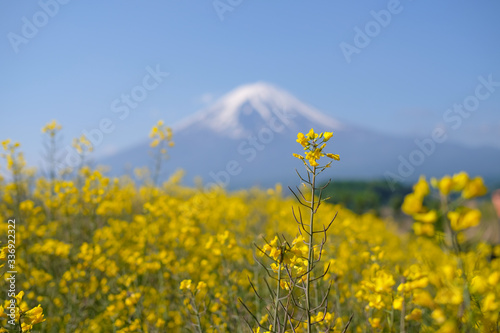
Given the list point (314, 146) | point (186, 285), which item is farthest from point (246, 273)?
point (314, 146)

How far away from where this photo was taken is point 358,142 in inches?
6698

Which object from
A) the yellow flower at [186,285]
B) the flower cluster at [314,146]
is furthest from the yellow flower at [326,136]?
the yellow flower at [186,285]

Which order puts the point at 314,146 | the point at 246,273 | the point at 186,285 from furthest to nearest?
the point at 246,273, the point at 186,285, the point at 314,146

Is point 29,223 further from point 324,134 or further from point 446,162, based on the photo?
point 446,162

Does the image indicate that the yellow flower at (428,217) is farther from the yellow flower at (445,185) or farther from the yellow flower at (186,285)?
the yellow flower at (186,285)

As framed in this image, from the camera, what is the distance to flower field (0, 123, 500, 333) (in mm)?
1180

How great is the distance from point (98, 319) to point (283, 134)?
5308 inches

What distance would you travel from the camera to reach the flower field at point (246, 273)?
1.18m

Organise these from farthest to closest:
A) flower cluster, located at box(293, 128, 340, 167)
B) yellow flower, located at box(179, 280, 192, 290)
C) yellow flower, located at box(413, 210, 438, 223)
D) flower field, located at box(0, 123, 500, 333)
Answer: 1. yellow flower, located at box(179, 280, 192, 290)
2. flower cluster, located at box(293, 128, 340, 167)
3. flower field, located at box(0, 123, 500, 333)
4. yellow flower, located at box(413, 210, 438, 223)

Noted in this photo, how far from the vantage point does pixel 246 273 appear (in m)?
3.54

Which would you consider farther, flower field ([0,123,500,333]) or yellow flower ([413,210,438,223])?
flower field ([0,123,500,333])

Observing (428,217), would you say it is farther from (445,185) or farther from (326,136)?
(326,136)

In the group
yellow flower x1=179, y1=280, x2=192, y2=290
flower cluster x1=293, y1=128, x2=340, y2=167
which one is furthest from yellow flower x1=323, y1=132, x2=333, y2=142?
yellow flower x1=179, y1=280, x2=192, y2=290

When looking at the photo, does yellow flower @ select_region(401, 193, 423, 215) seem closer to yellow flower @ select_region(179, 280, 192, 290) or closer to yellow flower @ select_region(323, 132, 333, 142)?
yellow flower @ select_region(323, 132, 333, 142)
